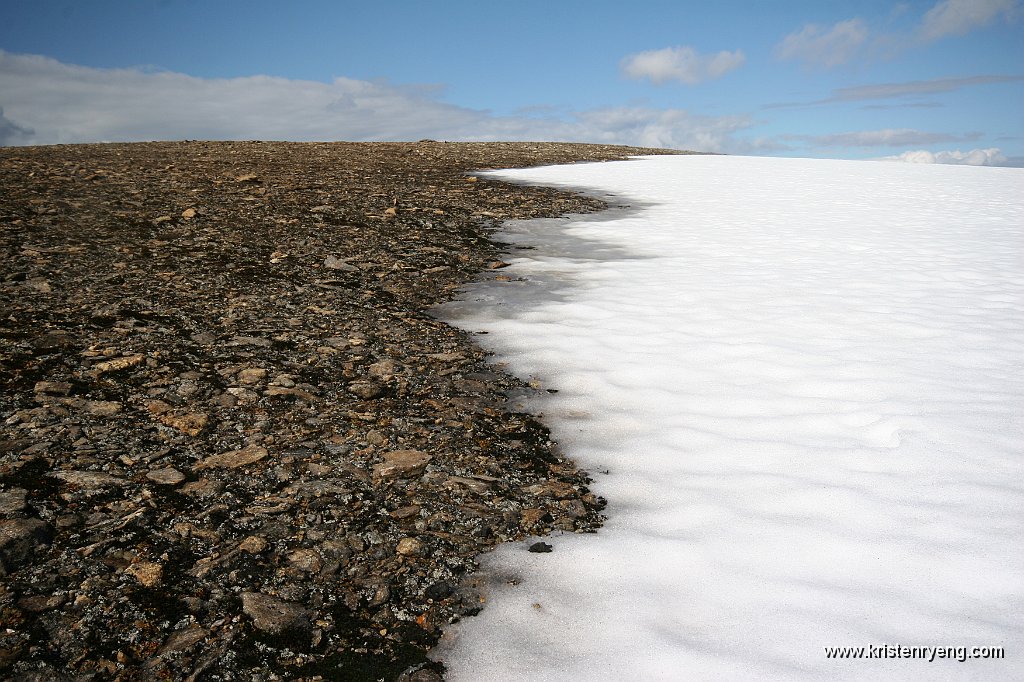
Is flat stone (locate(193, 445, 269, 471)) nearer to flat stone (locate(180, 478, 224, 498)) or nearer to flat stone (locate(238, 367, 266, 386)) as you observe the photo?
flat stone (locate(180, 478, 224, 498))

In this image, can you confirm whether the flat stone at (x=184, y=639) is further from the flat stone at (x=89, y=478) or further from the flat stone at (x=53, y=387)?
the flat stone at (x=53, y=387)

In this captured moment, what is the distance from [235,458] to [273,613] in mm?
1315

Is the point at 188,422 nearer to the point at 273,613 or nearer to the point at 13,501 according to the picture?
the point at 13,501

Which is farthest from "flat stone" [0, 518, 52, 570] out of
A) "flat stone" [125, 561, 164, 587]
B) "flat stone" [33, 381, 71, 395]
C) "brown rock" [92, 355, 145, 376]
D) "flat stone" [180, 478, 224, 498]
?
"brown rock" [92, 355, 145, 376]

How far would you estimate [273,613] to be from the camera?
2.49 metres

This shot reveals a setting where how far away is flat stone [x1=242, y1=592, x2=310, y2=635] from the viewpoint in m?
2.43

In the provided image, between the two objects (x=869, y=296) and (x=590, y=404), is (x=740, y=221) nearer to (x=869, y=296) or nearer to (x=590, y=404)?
(x=869, y=296)

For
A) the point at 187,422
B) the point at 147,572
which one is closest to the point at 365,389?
the point at 187,422

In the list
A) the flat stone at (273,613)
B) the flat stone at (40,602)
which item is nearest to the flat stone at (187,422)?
the flat stone at (40,602)

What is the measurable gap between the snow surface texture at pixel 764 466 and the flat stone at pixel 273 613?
0.62 m

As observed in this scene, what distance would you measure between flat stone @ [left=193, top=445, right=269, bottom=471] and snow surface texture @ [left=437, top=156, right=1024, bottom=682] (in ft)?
5.30

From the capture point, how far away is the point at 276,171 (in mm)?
13516

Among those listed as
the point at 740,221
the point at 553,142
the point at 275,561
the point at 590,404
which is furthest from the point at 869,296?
the point at 553,142

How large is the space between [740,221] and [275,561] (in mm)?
11868
